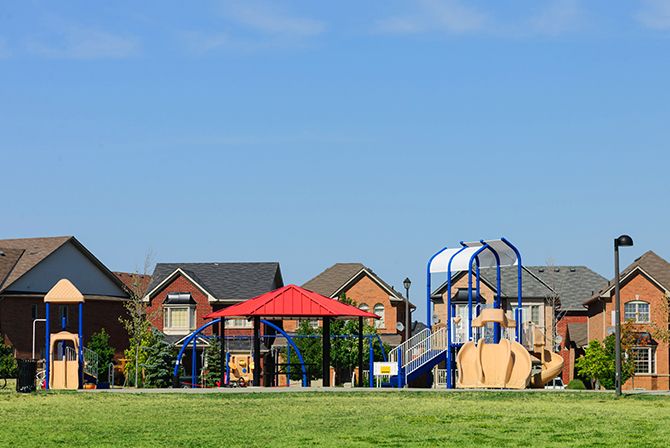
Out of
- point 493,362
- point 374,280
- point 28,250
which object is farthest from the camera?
point 374,280

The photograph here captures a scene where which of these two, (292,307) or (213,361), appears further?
(213,361)

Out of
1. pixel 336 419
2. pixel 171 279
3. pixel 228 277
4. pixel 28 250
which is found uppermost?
pixel 28 250

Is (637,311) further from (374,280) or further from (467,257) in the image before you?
(467,257)

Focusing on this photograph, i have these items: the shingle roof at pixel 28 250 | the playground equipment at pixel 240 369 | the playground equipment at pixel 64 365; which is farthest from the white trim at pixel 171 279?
the playground equipment at pixel 64 365

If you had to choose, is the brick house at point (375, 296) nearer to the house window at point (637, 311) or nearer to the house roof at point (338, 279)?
the house roof at point (338, 279)

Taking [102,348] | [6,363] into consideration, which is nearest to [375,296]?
[102,348]

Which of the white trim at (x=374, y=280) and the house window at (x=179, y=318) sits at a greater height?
the white trim at (x=374, y=280)

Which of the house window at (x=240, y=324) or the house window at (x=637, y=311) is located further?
the house window at (x=240, y=324)

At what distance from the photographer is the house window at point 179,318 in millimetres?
77750

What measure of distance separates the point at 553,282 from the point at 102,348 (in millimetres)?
34939

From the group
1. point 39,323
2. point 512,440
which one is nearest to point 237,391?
point 512,440

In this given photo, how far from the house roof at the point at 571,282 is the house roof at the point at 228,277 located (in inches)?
788

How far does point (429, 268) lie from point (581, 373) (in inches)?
988

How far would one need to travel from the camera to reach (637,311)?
241ft
